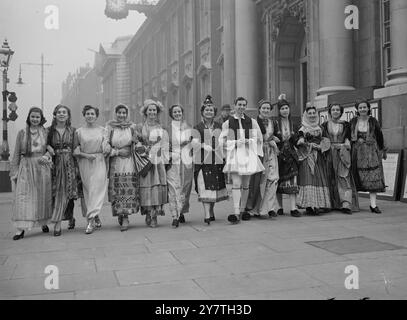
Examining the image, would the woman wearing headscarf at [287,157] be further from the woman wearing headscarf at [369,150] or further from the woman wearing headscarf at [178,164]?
the woman wearing headscarf at [178,164]

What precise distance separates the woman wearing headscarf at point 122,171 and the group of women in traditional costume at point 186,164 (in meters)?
0.01

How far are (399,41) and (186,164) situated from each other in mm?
5670

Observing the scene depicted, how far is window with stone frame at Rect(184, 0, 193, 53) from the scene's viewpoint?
25.0 metres

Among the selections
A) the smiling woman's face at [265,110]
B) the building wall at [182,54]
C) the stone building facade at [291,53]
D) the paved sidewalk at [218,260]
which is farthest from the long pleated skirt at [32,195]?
the building wall at [182,54]

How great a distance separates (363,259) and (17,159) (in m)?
4.59

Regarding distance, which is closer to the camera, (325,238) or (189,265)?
(189,265)

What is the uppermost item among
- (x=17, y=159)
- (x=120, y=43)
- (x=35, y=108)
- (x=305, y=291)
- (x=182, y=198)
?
(x=120, y=43)

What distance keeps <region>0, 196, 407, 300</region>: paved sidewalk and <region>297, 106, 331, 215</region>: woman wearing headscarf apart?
0.38m

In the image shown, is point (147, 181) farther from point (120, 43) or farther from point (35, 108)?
→ point (120, 43)

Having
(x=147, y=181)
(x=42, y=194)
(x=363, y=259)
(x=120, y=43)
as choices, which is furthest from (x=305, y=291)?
(x=120, y=43)

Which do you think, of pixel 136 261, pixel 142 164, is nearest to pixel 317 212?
pixel 142 164

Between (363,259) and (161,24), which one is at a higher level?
(161,24)

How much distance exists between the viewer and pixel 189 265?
4.78m

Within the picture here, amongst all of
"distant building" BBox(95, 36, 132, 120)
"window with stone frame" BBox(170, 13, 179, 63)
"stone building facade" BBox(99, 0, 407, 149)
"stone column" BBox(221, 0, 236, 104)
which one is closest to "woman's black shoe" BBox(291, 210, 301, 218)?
"stone building facade" BBox(99, 0, 407, 149)
